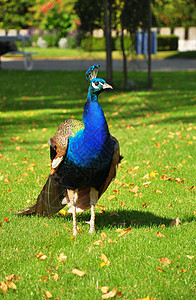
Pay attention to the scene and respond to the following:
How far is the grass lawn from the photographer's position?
357 cm

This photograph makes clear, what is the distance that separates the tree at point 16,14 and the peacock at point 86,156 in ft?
134

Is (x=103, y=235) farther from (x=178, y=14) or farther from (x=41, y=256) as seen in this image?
(x=178, y=14)

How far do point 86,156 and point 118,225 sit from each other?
1113 millimetres

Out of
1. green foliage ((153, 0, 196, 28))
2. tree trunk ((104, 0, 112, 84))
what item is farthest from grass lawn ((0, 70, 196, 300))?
green foliage ((153, 0, 196, 28))

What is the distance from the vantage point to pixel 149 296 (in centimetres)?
338

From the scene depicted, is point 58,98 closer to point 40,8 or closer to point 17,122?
point 17,122

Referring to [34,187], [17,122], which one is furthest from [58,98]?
[34,187]

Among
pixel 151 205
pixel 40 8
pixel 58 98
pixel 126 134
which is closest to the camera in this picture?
pixel 151 205

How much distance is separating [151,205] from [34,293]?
2274 mm

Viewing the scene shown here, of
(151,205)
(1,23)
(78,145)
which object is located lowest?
(151,205)

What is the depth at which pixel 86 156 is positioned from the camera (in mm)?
4012

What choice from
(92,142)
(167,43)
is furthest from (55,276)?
(167,43)

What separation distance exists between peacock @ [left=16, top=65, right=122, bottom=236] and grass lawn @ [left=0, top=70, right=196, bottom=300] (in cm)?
33

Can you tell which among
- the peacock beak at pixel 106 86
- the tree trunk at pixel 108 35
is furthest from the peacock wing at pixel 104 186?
the tree trunk at pixel 108 35
